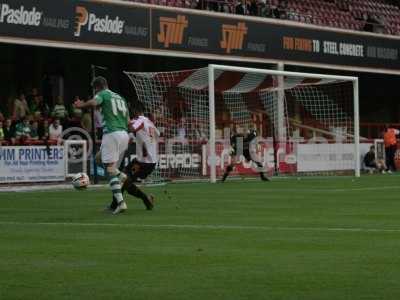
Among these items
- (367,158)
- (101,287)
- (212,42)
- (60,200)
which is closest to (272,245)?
(101,287)

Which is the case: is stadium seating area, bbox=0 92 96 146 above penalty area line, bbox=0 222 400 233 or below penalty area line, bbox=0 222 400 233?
above

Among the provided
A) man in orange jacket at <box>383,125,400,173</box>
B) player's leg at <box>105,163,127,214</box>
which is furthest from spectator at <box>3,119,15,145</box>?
man in orange jacket at <box>383,125,400,173</box>

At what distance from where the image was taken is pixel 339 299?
794 cm

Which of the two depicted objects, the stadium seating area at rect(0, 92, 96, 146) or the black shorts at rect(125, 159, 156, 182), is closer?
the black shorts at rect(125, 159, 156, 182)

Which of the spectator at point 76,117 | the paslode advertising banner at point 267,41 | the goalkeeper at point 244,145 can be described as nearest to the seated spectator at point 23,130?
the spectator at point 76,117

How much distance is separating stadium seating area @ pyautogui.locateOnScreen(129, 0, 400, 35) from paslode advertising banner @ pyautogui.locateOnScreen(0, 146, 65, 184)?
7.45 metres

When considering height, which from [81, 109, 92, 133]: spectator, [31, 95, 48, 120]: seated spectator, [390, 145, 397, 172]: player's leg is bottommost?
[390, 145, 397, 172]: player's leg

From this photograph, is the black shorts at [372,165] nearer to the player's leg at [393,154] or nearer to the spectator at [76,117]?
the player's leg at [393,154]

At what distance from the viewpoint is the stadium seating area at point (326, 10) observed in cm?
3888

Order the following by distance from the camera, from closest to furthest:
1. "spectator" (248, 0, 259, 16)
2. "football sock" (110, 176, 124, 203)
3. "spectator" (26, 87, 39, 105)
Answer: "football sock" (110, 176, 124, 203), "spectator" (26, 87, 39, 105), "spectator" (248, 0, 259, 16)

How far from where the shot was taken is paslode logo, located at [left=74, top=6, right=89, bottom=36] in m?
32.5

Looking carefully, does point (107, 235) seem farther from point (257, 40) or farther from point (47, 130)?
point (257, 40)

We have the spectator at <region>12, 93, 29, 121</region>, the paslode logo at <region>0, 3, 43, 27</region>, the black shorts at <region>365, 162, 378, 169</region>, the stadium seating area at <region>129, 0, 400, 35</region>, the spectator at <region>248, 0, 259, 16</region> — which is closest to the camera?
the paslode logo at <region>0, 3, 43, 27</region>

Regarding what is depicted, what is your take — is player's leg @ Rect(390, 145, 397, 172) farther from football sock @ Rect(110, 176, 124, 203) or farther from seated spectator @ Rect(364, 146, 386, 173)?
football sock @ Rect(110, 176, 124, 203)
